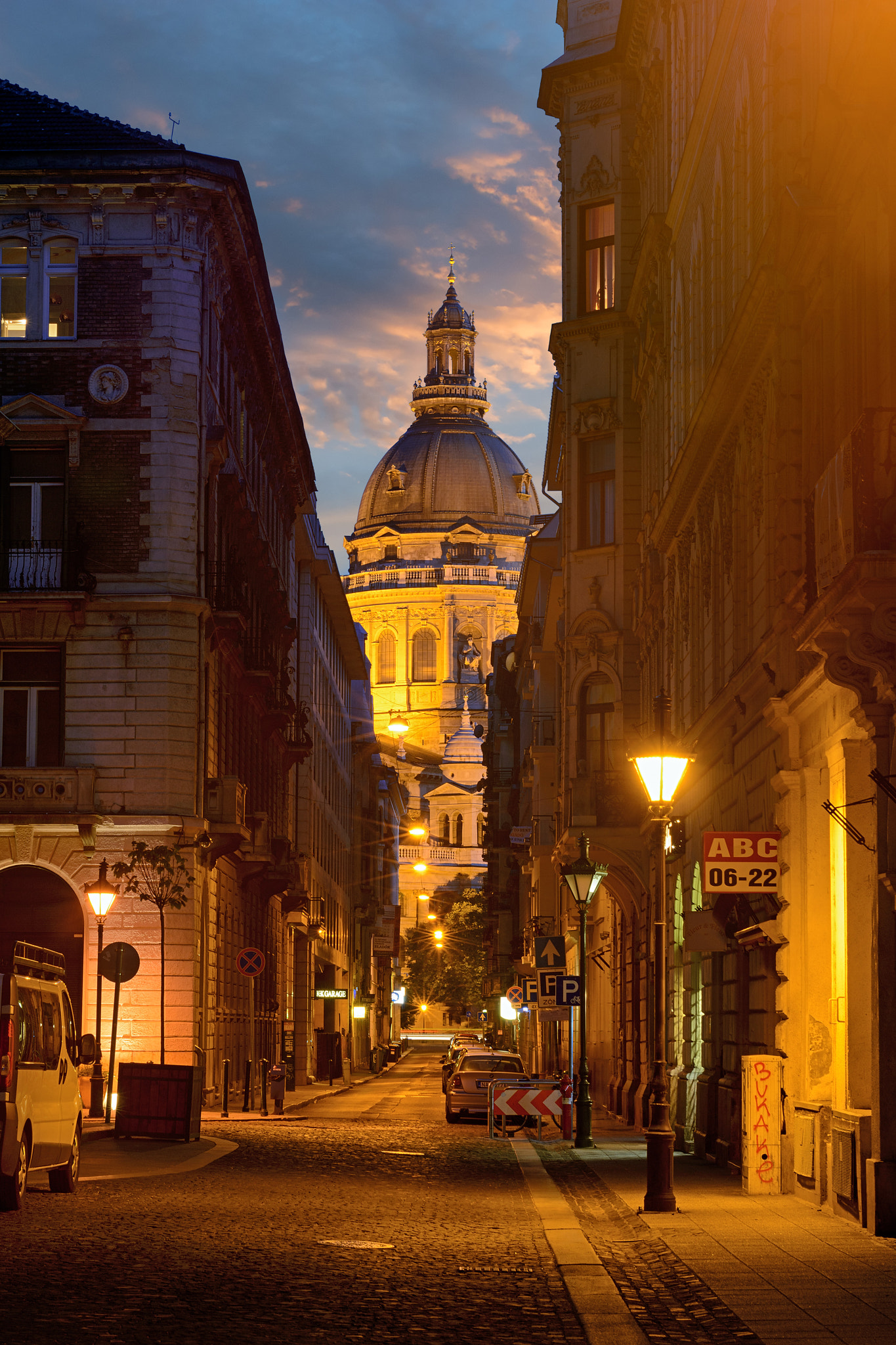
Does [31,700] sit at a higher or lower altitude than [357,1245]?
higher

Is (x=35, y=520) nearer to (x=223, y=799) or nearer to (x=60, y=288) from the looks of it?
(x=60, y=288)

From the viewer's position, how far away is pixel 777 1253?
14117mm

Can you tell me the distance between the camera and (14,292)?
38500 mm

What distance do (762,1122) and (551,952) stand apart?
13825 mm

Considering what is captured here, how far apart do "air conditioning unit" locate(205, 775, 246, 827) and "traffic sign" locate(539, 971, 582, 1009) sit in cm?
849

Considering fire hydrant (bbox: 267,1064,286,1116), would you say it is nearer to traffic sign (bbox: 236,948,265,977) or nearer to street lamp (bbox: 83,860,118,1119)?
traffic sign (bbox: 236,948,265,977)

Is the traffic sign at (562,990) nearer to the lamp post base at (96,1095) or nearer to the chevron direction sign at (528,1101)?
the chevron direction sign at (528,1101)

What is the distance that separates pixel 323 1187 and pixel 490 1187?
178 centimetres

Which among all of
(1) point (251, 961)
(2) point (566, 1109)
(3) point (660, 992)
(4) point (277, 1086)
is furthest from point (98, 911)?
(3) point (660, 992)

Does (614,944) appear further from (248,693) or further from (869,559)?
(869,559)

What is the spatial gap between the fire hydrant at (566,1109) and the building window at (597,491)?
40.5 feet

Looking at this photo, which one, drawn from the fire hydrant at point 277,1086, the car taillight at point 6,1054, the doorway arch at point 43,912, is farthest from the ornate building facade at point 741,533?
the doorway arch at point 43,912

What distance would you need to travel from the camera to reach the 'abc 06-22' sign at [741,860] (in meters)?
19.7

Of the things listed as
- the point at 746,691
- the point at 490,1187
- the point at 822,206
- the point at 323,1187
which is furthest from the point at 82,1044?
the point at 822,206
